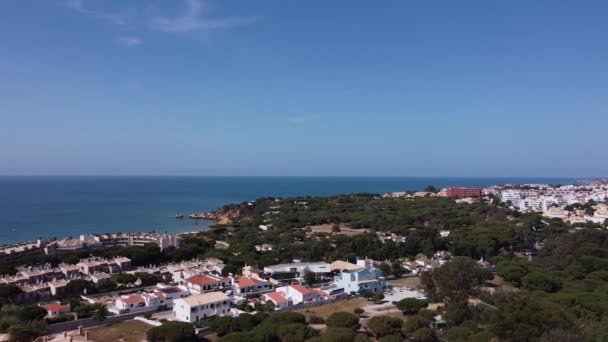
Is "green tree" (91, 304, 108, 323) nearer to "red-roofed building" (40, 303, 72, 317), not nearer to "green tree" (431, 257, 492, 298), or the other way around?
"red-roofed building" (40, 303, 72, 317)

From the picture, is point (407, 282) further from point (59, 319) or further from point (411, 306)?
point (59, 319)

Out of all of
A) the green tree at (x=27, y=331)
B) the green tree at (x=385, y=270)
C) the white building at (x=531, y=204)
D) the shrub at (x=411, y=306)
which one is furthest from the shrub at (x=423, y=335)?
the white building at (x=531, y=204)

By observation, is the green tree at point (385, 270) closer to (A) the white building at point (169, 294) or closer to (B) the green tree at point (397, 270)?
(B) the green tree at point (397, 270)

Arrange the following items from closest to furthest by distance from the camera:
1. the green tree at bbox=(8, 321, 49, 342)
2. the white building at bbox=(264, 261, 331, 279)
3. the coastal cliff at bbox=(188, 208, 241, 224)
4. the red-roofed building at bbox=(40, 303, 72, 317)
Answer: the green tree at bbox=(8, 321, 49, 342), the red-roofed building at bbox=(40, 303, 72, 317), the white building at bbox=(264, 261, 331, 279), the coastal cliff at bbox=(188, 208, 241, 224)

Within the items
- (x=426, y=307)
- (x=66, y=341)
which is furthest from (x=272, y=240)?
(x=66, y=341)

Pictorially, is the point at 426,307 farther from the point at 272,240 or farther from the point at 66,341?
the point at 272,240

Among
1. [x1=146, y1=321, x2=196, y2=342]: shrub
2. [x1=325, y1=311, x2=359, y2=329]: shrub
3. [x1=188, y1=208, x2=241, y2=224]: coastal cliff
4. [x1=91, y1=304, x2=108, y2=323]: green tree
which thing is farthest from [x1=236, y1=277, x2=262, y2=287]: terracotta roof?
[x1=188, y1=208, x2=241, y2=224]: coastal cliff

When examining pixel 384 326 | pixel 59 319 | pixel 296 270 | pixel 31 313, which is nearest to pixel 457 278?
pixel 384 326
